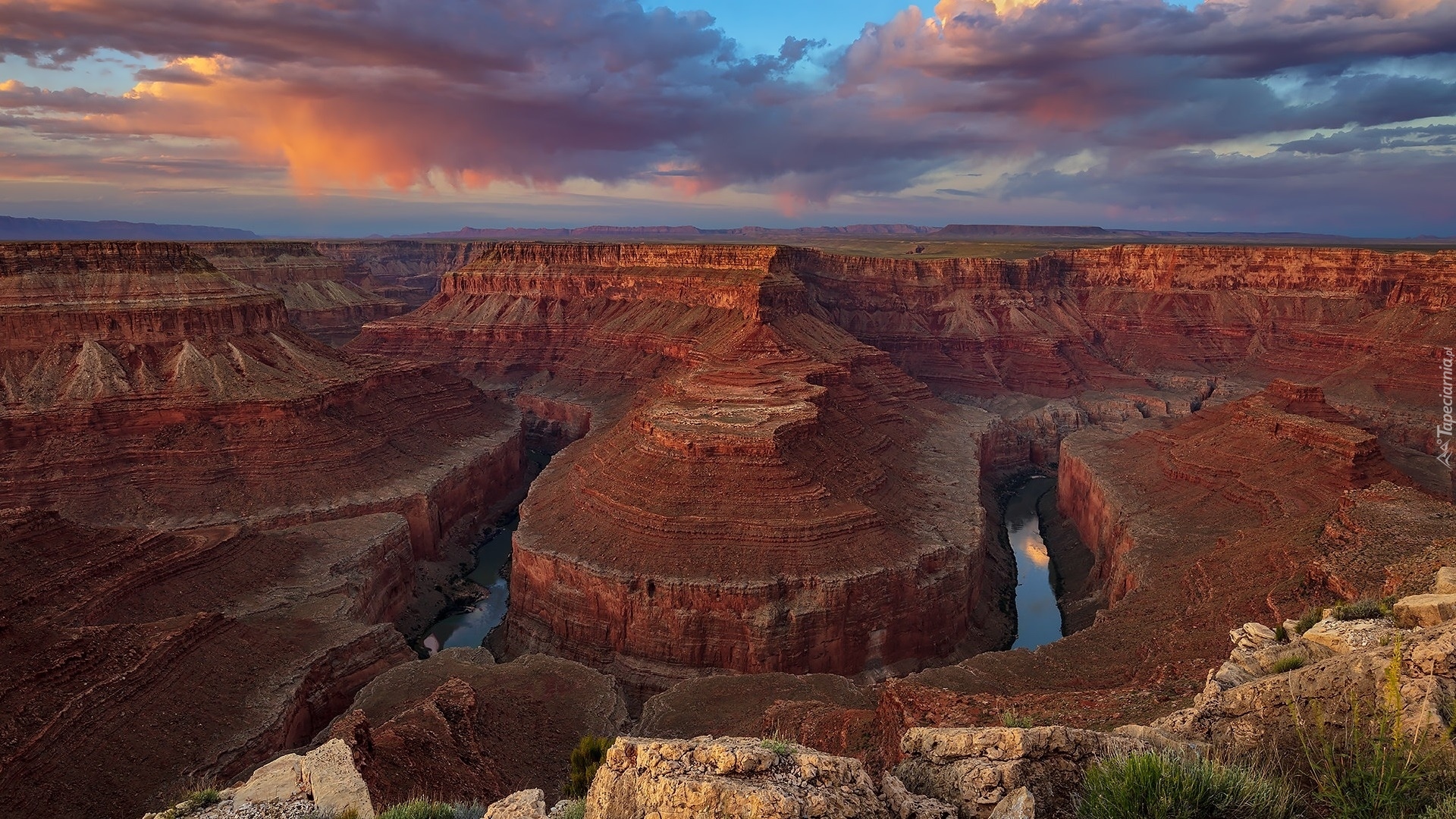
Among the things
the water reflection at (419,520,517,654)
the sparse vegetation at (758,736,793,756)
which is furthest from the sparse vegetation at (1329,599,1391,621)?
the water reflection at (419,520,517,654)

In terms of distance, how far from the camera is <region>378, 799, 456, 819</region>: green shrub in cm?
1098

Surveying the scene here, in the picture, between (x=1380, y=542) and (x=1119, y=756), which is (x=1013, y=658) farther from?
(x=1119, y=756)

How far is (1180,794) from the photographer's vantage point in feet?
23.7

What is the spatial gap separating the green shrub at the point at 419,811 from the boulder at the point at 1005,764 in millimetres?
6945

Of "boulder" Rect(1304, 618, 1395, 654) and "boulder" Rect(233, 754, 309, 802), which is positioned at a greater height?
"boulder" Rect(1304, 618, 1395, 654)

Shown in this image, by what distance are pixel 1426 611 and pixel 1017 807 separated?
10376 mm

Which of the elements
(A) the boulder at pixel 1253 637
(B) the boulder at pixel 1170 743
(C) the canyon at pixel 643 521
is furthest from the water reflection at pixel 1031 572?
(B) the boulder at pixel 1170 743

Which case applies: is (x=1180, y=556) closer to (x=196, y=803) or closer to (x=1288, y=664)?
(x=1288, y=664)

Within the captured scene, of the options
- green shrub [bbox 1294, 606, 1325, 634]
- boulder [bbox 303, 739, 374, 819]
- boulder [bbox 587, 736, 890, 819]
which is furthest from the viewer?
green shrub [bbox 1294, 606, 1325, 634]

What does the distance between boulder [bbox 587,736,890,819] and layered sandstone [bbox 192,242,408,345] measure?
113867mm

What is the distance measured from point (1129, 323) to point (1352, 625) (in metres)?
95.0

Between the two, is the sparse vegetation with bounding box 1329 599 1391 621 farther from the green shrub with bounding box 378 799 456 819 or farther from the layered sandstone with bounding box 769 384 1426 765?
the green shrub with bounding box 378 799 456 819

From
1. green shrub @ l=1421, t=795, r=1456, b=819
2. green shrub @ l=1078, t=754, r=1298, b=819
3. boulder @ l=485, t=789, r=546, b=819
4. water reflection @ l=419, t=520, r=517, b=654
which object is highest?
green shrub @ l=1421, t=795, r=1456, b=819

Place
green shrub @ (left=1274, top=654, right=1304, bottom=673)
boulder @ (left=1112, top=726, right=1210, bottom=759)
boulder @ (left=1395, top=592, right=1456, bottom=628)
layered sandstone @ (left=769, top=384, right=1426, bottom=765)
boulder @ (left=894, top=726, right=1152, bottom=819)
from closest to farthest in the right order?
boulder @ (left=894, top=726, right=1152, bottom=819) < boulder @ (left=1112, top=726, right=1210, bottom=759) < green shrub @ (left=1274, top=654, right=1304, bottom=673) < boulder @ (left=1395, top=592, right=1456, bottom=628) < layered sandstone @ (left=769, top=384, right=1426, bottom=765)
